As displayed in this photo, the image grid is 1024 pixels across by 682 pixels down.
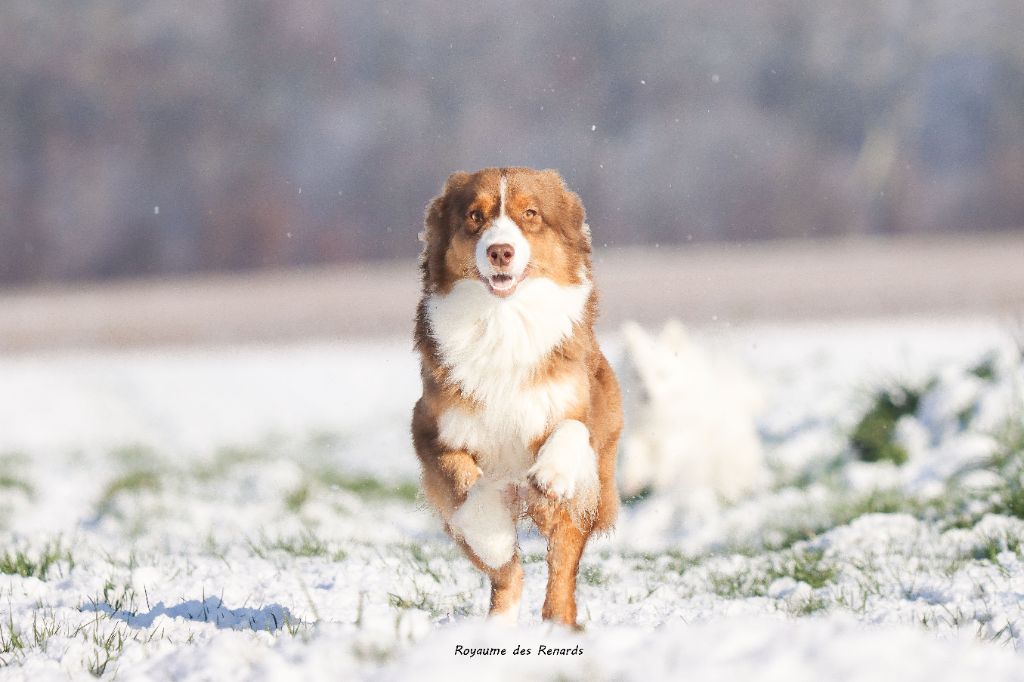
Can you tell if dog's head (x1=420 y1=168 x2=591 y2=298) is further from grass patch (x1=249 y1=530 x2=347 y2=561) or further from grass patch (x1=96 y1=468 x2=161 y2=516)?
grass patch (x1=96 y1=468 x2=161 y2=516)

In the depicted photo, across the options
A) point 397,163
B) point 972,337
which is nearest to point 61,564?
point 972,337

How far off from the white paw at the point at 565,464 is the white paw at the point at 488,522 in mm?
139

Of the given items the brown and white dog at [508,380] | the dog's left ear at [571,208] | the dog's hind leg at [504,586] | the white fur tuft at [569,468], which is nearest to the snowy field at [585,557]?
the dog's hind leg at [504,586]

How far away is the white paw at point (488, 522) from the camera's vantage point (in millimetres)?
2926

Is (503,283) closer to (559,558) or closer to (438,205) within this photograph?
(438,205)

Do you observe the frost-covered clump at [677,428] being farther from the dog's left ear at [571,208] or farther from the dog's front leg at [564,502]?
the dog's front leg at [564,502]

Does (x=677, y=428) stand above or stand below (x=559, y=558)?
above

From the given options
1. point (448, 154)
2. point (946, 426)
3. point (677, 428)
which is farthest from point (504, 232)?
point (448, 154)

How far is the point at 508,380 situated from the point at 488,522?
14.9 inches

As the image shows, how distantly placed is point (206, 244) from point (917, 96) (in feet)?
34.6

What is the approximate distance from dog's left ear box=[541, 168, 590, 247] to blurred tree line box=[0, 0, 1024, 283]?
11375mm

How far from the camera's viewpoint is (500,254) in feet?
9.34

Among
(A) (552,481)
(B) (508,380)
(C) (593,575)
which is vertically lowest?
(C) (593,575)

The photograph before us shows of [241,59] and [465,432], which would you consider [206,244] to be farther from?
[465,432]
